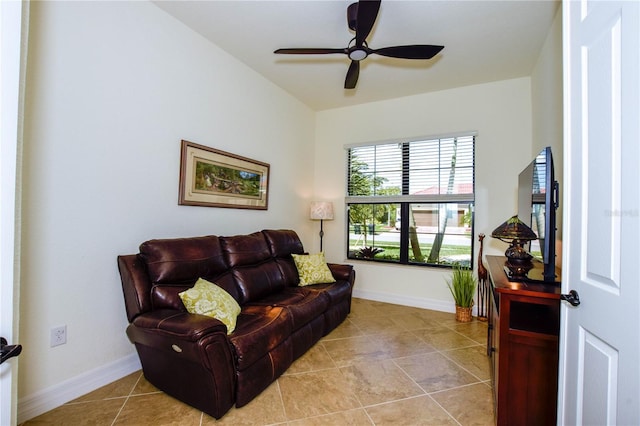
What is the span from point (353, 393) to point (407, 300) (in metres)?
2.25

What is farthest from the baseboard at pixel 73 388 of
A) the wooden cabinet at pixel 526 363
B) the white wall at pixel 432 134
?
the white wall at pixel 432 134

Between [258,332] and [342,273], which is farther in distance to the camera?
Answer: [342,273]

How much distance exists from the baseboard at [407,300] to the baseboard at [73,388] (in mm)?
2949

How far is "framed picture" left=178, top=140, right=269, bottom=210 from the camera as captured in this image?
8.87ft

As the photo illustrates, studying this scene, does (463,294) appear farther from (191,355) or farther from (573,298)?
(191,355)

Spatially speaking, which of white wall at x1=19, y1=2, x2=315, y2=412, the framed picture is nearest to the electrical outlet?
white wall at x1=19, y1=2, x2=315, y2=412

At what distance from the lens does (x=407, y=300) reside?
404 centimetres

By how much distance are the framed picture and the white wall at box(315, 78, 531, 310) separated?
1394mm

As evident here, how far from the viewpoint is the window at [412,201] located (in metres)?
3.85

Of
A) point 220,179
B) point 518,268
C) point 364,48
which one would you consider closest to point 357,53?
point 364,48

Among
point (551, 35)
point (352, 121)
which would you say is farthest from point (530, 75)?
point (352, 121)

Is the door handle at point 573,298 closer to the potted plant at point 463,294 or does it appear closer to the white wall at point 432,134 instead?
the potted plant at point 463,294

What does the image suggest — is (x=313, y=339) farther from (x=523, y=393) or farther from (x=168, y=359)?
(x=523, y=393)

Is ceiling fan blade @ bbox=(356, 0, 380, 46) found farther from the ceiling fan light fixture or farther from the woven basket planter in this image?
the woven basket planter
